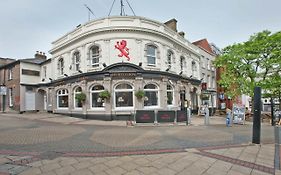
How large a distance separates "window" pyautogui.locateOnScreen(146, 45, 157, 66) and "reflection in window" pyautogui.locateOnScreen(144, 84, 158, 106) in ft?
7.31

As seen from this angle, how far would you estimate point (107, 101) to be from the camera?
48.9 feet

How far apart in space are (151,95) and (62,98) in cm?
1039

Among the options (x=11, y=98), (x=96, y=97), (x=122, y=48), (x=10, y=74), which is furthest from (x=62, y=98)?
(x=10, y=74)

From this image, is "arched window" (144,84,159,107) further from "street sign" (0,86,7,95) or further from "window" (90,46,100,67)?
"street sign" (0,86,7,95)

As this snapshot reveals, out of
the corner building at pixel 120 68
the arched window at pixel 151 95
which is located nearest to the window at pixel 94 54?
the corner building at pixel 120 68

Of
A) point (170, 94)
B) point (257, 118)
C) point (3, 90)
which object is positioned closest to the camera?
point (257, 118)

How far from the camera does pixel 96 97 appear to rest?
15.9 m

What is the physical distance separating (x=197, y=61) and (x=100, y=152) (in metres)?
21.4

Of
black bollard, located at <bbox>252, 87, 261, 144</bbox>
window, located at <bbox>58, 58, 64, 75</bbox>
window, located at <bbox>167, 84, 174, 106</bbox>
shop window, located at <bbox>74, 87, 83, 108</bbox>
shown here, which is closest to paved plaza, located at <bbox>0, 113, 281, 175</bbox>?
black bollard, located at <bbox>252, 87, 261, 144</bbox>

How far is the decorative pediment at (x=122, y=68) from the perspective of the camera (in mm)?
14906

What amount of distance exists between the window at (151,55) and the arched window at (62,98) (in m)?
9.78

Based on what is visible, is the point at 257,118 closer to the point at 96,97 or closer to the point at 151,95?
the point at 151,95

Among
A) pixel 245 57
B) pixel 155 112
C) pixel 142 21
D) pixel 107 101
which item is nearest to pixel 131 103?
pixel 107 101

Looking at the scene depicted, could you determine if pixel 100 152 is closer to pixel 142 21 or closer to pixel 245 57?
pixel 142 21
